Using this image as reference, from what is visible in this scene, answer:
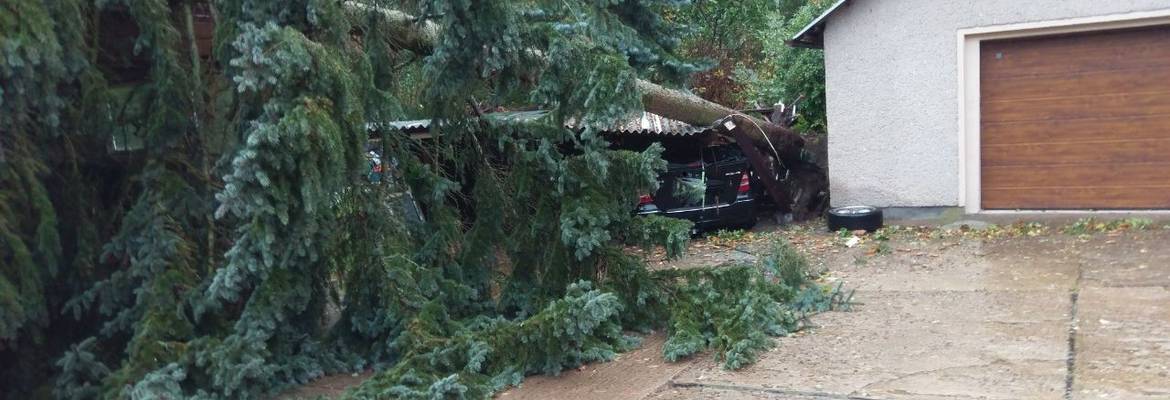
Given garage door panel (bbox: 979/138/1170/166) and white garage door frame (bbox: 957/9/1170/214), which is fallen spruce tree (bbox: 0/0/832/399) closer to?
white garage door frame (bbox: 957/9/1170/214)

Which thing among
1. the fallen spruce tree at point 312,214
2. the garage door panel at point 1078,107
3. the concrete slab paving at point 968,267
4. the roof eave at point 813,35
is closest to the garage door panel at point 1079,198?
the garage door panel at point 1078,107

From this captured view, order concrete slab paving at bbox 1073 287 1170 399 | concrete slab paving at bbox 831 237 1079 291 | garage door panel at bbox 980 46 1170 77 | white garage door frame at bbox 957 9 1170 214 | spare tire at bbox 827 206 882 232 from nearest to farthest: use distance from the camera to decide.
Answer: concrete slab paving at bbox 1073 287 1170 399
concrete slab paving at bbox 831 237 1079 291
garage door panel at bbox 980 46 1170 77
white garage door frame at bbox 957 9 1170 214
spare tire at bbox 827 206 882 232

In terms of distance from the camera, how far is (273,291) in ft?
18.1

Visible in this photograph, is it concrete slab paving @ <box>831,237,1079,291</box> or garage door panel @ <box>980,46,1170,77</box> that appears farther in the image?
garage door panel @ <box>980,46,1170,77</box>

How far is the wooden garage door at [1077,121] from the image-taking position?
31.8ft

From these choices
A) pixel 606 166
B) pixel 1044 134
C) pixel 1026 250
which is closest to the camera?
pixel 606 166

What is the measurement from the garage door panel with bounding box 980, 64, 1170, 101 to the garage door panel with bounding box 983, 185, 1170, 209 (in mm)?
980

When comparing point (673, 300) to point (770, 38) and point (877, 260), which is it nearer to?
point (877, 260)

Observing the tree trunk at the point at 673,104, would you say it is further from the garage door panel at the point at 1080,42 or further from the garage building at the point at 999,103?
the garage door panel at the point at 1080,42

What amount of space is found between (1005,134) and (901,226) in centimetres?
144

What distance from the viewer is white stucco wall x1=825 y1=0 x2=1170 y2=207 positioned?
33.8 ft

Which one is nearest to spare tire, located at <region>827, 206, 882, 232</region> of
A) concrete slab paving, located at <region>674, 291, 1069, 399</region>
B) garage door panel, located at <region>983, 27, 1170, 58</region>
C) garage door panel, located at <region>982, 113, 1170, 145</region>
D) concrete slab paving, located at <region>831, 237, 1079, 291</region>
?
concrete slab paving, located at <region>831, 237, 1079, 291</region>

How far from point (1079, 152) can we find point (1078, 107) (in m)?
0.46

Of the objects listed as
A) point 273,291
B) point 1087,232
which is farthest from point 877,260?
point 273,291
